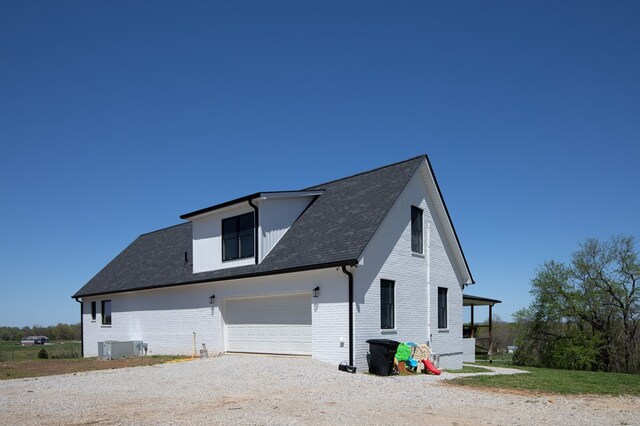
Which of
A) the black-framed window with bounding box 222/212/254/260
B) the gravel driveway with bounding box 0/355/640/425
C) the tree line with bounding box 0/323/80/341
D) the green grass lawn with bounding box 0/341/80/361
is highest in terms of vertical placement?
the black-framed window with bounding box 222/212/254/260

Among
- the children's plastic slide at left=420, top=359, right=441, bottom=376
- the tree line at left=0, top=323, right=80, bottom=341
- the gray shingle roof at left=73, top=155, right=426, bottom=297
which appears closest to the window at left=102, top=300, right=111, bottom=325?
the gray shingle roof at left=73, top=155, right=426, bottom=297

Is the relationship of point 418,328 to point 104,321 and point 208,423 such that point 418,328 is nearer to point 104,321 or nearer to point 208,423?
point 208,423

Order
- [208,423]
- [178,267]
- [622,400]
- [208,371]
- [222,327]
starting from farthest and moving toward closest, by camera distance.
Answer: [178,267] → [222,327] → [208,371] → [622,400] → [208,423]

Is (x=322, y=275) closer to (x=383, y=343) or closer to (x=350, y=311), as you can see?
(x=350, y=311)

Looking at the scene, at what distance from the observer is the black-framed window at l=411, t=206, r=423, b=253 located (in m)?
20.7

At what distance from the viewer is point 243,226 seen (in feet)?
71.7

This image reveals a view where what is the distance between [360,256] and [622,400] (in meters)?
7.51

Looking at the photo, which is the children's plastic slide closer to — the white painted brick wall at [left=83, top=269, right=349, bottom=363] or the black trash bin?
the black trash bin

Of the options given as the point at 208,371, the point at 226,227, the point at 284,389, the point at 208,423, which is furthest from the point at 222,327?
the point at 208,423

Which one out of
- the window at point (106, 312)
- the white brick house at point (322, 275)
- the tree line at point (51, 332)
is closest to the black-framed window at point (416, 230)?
the white brick house at point (322, 275)

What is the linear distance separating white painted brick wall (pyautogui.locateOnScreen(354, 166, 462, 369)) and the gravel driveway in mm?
2372

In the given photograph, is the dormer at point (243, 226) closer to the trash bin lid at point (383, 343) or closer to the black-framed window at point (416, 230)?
the black-framed window at point (416, 230)

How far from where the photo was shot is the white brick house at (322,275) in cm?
1781

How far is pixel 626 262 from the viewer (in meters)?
28.4
